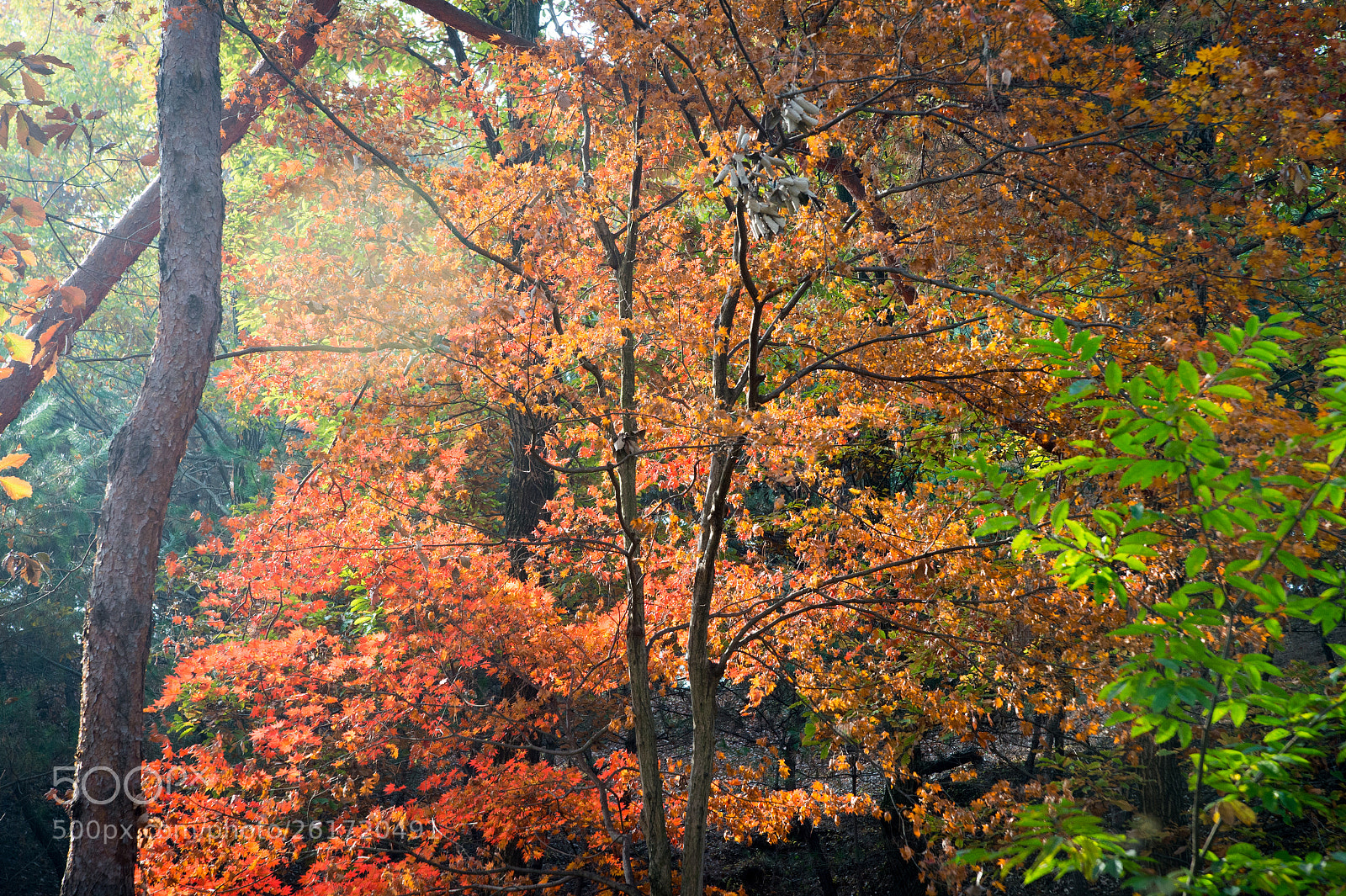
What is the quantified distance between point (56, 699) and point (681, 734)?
11980 millimetres

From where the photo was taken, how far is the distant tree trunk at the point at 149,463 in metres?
4.05

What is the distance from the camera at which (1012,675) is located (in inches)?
216

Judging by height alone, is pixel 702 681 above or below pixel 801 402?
below

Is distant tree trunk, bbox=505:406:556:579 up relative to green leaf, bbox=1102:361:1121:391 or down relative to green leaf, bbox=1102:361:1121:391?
up

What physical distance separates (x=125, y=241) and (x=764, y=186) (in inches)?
189

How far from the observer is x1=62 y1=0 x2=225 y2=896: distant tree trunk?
4.05 metres

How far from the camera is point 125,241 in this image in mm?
5309

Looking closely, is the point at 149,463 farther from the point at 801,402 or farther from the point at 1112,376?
the point at 1112,376

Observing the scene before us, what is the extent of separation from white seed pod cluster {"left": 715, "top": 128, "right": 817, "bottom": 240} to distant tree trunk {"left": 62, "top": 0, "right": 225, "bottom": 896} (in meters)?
3.55

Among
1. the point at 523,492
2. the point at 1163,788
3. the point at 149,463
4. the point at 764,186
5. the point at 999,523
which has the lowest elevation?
the point at 1163,788

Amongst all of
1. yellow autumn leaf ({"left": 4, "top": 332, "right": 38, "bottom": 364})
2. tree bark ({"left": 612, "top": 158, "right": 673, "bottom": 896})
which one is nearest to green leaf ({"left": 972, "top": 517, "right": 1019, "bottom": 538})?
yellow autumn leaf ({"left": 4, "top": 332, "right": 38, "bottom": 364})
